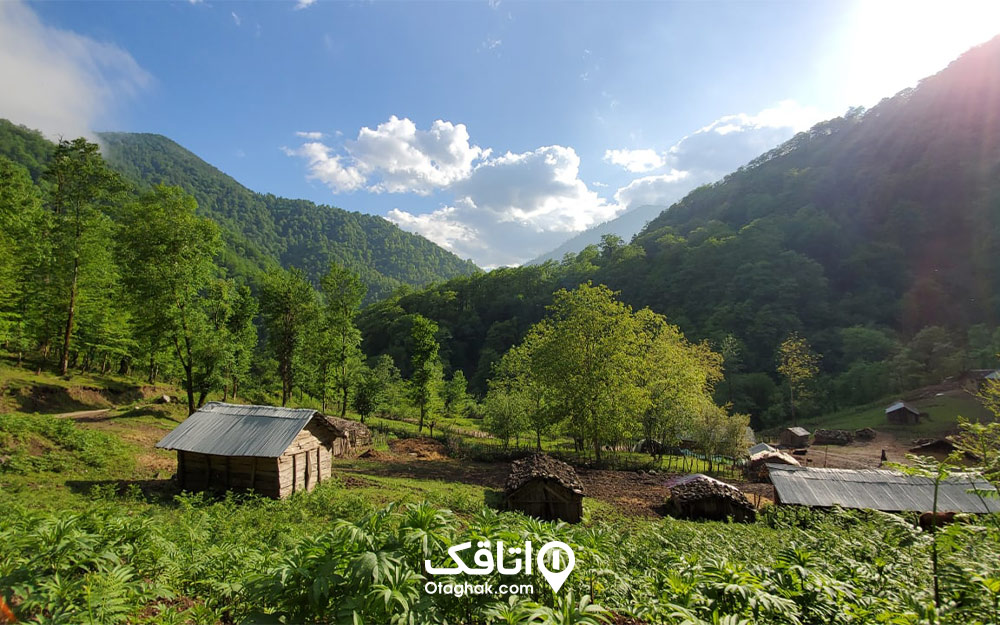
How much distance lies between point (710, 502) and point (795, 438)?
34.8 m

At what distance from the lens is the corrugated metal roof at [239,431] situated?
55.2ft

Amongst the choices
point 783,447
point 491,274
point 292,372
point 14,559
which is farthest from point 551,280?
point 14,559

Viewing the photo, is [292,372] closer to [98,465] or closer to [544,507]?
[98,465]

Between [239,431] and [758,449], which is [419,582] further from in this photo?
[758,449]

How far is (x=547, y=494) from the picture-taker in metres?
18.1

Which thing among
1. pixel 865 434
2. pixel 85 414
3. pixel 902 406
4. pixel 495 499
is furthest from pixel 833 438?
pixel 85 414

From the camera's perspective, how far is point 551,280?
390ft

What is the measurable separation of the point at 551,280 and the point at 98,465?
353 feet

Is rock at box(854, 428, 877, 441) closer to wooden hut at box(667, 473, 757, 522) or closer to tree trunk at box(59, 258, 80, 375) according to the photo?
wooden hut at box(667, 473, 757, 522)

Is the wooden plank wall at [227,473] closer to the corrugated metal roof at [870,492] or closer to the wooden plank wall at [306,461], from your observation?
the wooden plank wall at [306,461]

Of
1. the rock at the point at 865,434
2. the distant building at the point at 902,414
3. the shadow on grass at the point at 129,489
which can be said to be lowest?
the rock at the point at 865,434

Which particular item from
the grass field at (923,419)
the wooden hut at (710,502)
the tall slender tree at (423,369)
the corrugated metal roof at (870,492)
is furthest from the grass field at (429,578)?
the grass field at (923,419)

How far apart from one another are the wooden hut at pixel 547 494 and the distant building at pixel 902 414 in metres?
49.4

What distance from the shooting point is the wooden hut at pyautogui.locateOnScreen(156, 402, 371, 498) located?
1686 cm
